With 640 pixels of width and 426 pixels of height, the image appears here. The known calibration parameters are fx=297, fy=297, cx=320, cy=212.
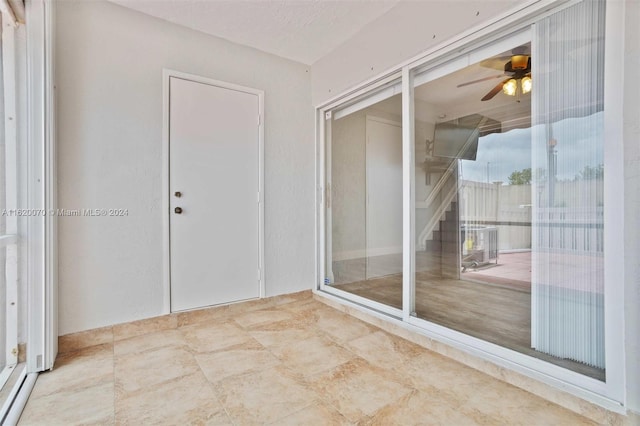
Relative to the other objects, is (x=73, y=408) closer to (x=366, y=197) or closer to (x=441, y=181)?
(x=366, y=197)

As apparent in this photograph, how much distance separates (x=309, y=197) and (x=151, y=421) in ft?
8.22

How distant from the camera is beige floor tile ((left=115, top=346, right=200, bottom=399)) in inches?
71.1

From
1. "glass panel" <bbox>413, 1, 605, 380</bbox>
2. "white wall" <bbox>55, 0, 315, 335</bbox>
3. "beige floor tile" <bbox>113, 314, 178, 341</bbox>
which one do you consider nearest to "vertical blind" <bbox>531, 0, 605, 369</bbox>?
"glass panel" <bbox>413, 1, 605, 380</bbox>

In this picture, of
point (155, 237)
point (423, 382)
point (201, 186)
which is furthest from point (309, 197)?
point (423, 382)

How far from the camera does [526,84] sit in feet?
5.99

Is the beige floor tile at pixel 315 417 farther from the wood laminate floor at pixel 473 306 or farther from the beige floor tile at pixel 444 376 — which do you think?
the wood laminate floor at pixel 473 306

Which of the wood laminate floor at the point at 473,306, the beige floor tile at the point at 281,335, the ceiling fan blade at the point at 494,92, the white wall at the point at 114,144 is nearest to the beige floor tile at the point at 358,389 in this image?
the beige floor tile at the point at 281,335

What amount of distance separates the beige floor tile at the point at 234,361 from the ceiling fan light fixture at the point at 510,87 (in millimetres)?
2579

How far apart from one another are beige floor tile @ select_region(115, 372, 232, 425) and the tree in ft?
7.27

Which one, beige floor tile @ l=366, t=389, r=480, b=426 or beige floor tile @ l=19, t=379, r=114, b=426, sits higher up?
beige floor tile @ l=366, t=389, r=480, b=426

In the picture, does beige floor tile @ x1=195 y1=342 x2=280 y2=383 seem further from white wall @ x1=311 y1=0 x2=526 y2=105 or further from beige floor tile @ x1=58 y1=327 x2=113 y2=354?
white wall @ x1=311 y1=0 x2=526 y2=105

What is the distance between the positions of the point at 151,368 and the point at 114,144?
1765mm

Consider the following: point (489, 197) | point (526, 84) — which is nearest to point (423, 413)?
point (489, 197)

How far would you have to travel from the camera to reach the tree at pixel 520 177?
6.21ft
